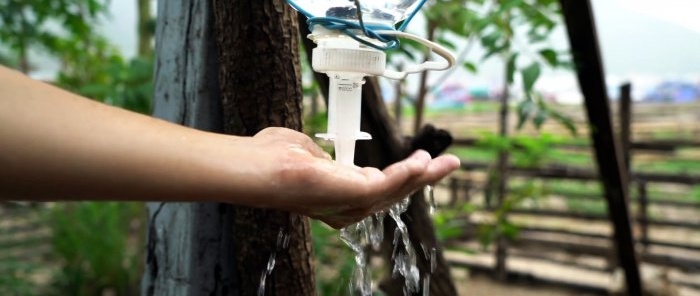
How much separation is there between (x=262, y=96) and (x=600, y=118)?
5.12ft

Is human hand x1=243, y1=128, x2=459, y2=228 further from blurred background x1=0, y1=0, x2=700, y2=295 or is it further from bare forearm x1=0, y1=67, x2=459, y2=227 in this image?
blurred background x1=0, y1=0, x2=700, y2=295

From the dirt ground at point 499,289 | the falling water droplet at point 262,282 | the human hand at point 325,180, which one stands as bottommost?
the dirt ground at point 499,289

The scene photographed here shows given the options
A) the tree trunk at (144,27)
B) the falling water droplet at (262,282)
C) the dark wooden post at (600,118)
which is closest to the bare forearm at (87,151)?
the falling water droplet at (262,282)

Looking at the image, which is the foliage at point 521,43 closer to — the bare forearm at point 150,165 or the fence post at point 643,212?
the bare forearm at point 150,165

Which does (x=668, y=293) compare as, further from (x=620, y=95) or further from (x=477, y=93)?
(x=477, y=93)

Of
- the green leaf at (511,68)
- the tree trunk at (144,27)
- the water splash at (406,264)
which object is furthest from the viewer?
the tree trunk at (144,27)

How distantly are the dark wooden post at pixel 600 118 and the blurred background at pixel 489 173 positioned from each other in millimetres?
89

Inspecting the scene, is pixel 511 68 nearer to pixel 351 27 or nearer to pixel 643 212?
pixel 351 27

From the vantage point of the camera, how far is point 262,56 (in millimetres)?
1017

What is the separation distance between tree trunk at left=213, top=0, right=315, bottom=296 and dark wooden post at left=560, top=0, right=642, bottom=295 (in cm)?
118

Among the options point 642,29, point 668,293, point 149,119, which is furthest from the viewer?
point 642,29

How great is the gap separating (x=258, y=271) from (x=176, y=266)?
0.18m

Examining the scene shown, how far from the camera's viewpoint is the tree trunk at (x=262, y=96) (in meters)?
1.01

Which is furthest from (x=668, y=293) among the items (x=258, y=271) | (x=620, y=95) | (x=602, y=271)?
(x=258, y=271)
